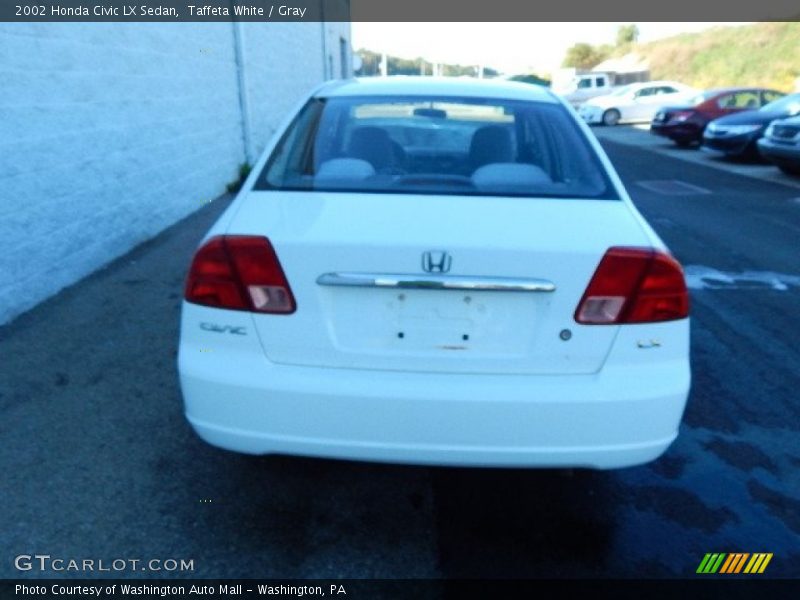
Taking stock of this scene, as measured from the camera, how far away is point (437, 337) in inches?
92.1

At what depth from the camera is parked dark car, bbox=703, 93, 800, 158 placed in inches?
561

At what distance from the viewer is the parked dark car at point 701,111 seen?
18375mm

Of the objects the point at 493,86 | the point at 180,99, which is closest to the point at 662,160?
the point at 180,99

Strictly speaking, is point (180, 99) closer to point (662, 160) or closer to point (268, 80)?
point (268, 80)

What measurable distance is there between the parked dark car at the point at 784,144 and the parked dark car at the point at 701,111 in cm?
614

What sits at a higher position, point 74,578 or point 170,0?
point 170,0

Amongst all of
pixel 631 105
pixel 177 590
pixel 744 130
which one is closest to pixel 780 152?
pixel 744 130

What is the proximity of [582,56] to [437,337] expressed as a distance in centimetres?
6625

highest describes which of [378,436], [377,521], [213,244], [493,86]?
[493,86]

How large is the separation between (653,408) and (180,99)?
695cm

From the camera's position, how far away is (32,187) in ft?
16.1

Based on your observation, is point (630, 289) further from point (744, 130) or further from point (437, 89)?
point (744, 130)

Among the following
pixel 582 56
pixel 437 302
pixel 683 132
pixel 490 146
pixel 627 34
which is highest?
pixel 490 146

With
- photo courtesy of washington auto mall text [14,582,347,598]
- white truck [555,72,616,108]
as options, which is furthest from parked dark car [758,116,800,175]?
white truck [555,72,616,108]
